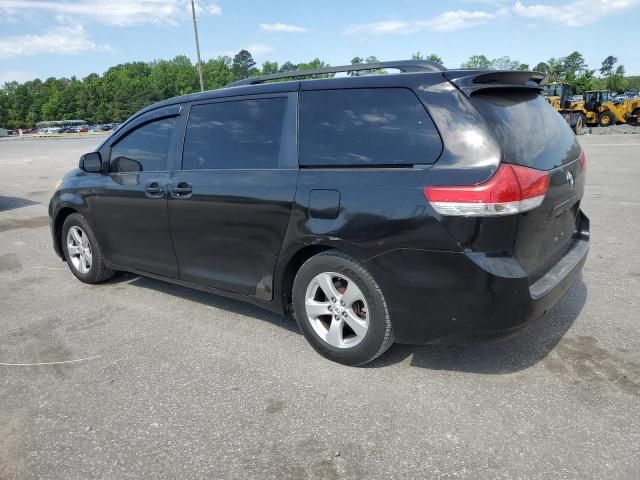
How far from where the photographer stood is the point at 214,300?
473 cm

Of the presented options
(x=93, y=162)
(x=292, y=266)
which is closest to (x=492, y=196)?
(x=292, y=266)

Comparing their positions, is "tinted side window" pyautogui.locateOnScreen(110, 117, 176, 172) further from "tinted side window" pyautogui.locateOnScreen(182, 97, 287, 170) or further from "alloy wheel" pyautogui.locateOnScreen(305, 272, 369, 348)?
"alloy wheel" pyautogui.locateOnScreen(305, 272, 369, 348)

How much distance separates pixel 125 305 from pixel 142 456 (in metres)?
2.35

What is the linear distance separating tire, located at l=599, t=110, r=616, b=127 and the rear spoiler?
30217 mm

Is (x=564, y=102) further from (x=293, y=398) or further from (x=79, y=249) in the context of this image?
(x=293, y=398)

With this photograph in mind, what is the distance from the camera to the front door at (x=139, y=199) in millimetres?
4285

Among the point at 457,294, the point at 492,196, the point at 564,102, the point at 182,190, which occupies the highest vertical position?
the point at 564,102

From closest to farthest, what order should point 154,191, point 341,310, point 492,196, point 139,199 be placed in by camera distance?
point 492,196, point 341,310, point 154,191, point 139,199

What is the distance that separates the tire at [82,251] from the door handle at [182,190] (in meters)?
1.43

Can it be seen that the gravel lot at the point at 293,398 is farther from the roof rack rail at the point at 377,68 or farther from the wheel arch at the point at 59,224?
the roof rack rail at the point at 377,68

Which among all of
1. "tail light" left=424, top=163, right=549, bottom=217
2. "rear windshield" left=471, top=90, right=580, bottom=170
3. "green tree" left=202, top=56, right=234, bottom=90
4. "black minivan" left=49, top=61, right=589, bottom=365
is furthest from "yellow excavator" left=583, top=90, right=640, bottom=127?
"green tree" left=202, top=56, right=234, bottom=90

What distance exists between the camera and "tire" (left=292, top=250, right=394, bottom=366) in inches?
123

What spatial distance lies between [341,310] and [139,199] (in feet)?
7.07

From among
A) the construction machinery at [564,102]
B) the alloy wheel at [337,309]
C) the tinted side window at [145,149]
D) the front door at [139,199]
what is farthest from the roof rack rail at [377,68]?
the construction machinery at [564,102]
